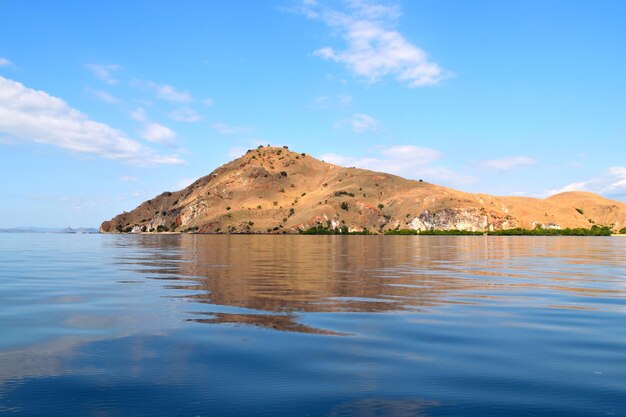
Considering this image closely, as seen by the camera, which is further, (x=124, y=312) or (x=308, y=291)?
(x=308, y=291)

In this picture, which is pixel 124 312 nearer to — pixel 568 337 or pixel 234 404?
pixel 234 404

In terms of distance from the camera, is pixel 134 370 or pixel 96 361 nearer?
pixel 134 370

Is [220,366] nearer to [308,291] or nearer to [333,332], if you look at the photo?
[333,332]

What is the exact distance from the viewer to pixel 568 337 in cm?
1554

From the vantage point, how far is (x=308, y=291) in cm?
2606

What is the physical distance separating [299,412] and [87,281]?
84.6ft

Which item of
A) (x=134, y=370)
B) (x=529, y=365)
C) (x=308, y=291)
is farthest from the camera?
(x=308, y=291)

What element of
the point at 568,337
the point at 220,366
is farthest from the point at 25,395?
the point at 568,337

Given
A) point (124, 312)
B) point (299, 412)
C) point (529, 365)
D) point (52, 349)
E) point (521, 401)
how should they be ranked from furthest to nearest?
1. point (124, 312)
2. point (52, 349)
3. point (529, 365)
4. point (521, 401)
5. point (299, 412)

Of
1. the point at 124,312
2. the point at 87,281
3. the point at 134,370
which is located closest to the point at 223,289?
the point at 124,312

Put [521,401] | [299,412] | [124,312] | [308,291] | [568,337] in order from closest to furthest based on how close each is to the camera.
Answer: [299,412]
[521,401]
[568,337]
[124,312]
[308,291]

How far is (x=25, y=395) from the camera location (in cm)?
983

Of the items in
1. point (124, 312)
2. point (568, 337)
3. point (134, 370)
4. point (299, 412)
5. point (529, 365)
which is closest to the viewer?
point (299, 412)

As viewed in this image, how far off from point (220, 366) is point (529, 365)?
7.22 m
